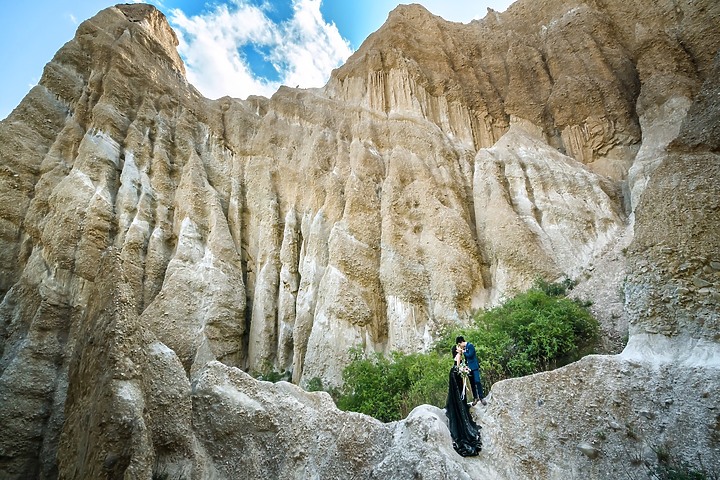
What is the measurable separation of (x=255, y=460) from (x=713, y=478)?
7817 mm

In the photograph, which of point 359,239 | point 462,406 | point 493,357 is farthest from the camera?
point 359,239

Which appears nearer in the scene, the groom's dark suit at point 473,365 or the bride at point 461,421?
the bride at point 461,421

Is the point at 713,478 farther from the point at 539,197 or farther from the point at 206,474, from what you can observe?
the point at 539,197

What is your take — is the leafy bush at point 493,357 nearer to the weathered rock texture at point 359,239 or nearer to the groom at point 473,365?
the weathered rock texture at point 359,239

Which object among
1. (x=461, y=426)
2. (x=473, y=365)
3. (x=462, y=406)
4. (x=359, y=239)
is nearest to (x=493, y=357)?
(x=473, y=365)

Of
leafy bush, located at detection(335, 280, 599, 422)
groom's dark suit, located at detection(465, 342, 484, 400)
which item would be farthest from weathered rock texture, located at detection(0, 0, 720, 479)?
leafy bush, located at detection(335, 280, 599, 422)

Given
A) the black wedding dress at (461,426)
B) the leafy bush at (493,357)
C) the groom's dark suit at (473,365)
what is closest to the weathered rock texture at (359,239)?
the black wedding dress at (461,426)

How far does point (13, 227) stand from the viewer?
1991cm

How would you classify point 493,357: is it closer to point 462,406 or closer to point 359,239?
point 462,406

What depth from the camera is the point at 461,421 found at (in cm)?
775

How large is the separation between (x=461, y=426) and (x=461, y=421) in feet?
0.28

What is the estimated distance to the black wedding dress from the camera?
7551 mm

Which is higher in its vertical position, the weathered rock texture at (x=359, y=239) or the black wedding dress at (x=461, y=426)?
the weathered rock texture at (x=359, y=239)

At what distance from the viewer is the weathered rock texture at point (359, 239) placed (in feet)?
25.2
